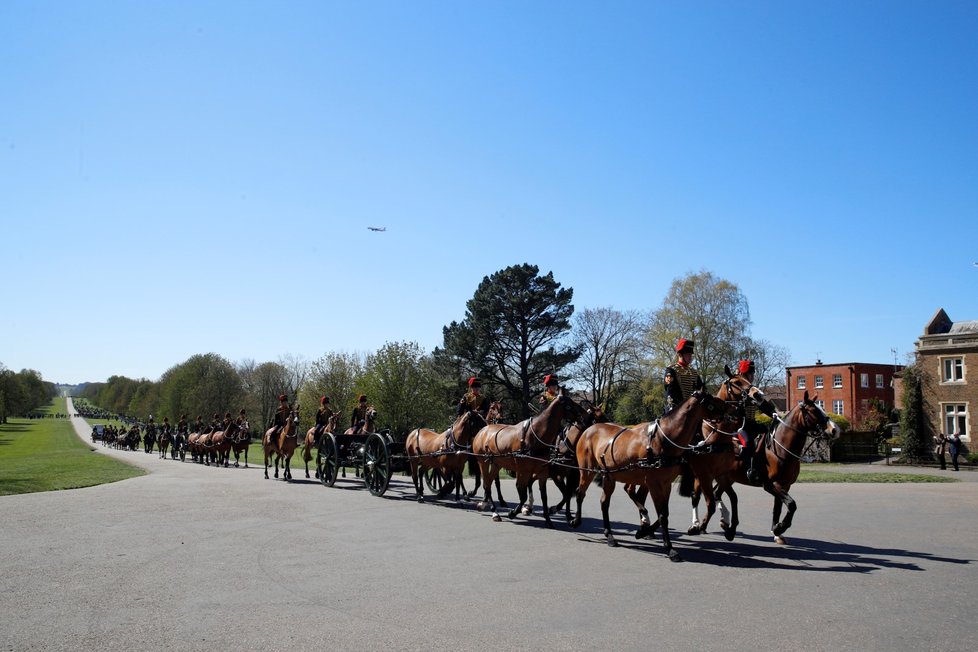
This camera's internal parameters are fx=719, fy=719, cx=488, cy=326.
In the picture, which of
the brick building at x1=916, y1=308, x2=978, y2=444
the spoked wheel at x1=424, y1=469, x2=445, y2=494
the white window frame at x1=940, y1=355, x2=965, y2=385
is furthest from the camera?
the white window frame at x1=940, y1=355, x2=965, y2=385

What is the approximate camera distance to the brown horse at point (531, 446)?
1349cm

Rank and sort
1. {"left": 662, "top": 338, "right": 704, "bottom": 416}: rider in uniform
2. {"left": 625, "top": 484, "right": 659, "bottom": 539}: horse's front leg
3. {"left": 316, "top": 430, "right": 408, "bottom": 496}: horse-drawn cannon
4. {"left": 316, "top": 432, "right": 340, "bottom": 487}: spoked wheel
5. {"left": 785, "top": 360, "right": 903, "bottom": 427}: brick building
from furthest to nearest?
{"left": 785, "top": 360, "right": 903, "bottom": 427}: brick building
{"left": 316, "top": 432, "right": 340, "bottom": 487}: spoked wheel
{"left": 316, "top": 430, "right": 408, "bottom": 496}: horse-drawn cannon
{"left": 625, "top": 484, "right": 659, "bottom": 539}: horse's front leg
{"left": 662, "top": 338, "right": 704, "bottom": 416}: rider in uniform

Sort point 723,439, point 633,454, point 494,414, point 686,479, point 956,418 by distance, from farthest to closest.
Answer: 1. point 956,418
2. point 494,414
3. point 686,479
4. point 633,454
5. point 723,439

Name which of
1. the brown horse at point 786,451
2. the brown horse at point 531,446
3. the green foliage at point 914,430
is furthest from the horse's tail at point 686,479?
the green foliage at point 914,430

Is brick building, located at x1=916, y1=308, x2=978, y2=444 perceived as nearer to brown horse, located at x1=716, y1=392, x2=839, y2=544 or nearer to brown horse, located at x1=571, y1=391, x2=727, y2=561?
brown horse, located at x1=716, y1=392, x2=839, y2=544

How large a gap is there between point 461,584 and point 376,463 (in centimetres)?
1084

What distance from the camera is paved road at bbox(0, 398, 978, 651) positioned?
6.46 m

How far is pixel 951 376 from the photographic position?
4744 centimetres

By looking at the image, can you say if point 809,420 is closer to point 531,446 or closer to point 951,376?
point 531,446

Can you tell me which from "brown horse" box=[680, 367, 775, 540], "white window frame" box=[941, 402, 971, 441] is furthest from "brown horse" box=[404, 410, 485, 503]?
"white window frame" box=[941, 402, 971, 441]

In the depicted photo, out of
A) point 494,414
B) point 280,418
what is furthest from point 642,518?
point 280,418

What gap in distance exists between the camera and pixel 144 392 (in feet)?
469

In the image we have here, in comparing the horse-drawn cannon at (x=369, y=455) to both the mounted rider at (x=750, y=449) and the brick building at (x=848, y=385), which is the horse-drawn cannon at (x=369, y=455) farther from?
the brick building at (x=848, y=385)

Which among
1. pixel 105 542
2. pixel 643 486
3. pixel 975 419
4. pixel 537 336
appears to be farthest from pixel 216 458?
pixel 975 419
